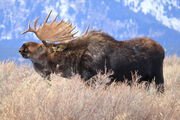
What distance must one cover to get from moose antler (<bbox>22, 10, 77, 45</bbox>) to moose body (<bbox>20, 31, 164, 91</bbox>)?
19cm

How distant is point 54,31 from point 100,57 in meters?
1.35

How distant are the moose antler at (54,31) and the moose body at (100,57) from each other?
19 centimetres

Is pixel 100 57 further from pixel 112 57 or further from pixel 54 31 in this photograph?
pixel 54 31

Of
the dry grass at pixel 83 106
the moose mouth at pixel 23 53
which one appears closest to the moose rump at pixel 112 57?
the moose mouth at pixel 23 53

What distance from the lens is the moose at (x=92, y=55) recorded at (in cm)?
737

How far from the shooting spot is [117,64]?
7406 mm

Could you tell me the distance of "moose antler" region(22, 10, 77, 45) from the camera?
8148 mm

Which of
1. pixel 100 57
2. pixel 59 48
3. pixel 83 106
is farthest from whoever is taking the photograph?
pixel 59 48

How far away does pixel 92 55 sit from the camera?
24.2 feet

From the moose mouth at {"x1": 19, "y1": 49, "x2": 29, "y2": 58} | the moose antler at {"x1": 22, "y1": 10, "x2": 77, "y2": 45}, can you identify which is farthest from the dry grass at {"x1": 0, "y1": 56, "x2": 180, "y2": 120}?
the moose antler at {"x1": 22, "y1": 10, "x2": 77, "y2": 45}

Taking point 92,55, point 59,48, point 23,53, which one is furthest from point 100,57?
point 23,53

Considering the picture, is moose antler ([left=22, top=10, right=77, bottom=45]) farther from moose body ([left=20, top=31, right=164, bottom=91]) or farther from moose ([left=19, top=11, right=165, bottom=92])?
moose body ([left=20, top=31, right=164, bottom=91])

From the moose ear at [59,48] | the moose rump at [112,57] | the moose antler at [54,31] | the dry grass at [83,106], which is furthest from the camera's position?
the moose antler at [54,31]

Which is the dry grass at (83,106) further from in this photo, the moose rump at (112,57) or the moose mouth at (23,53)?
the moose mouth at (23,53)
